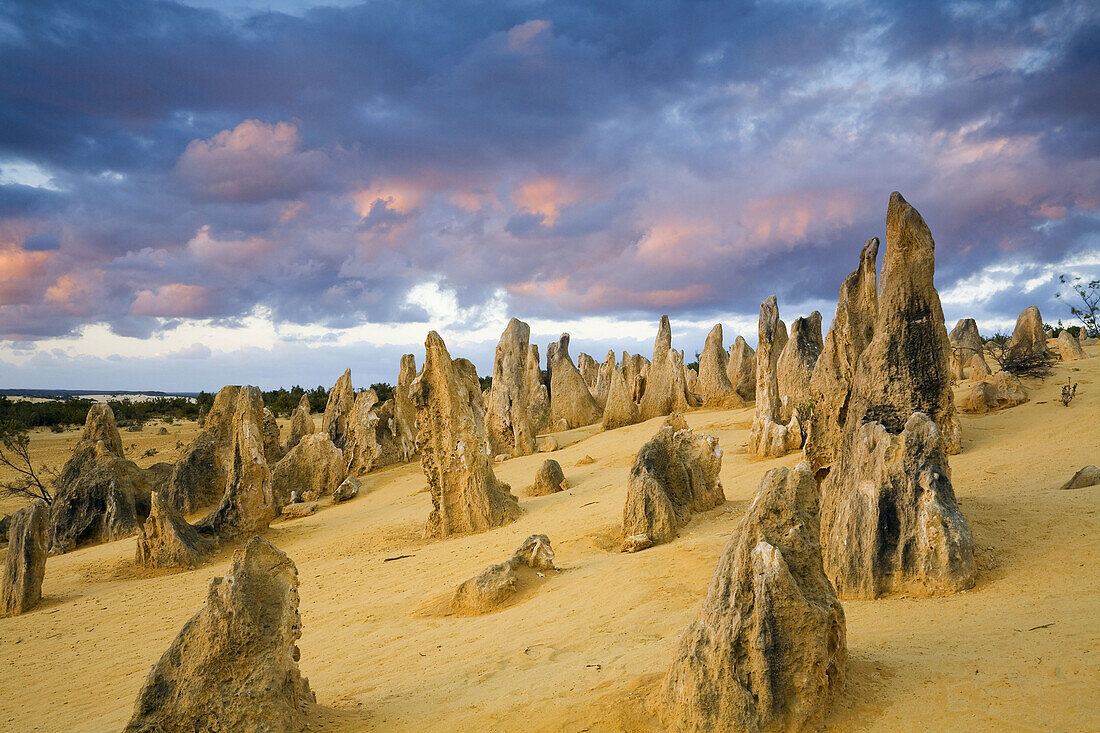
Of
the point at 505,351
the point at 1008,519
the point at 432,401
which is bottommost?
the point at 1008,519

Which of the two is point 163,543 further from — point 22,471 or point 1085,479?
point 1085,479

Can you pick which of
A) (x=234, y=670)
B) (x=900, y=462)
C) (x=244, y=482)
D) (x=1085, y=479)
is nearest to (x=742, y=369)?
(x=1085, y=479)

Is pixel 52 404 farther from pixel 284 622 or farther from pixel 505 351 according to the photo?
pixel 284 622

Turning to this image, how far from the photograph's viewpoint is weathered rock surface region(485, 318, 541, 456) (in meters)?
22.4

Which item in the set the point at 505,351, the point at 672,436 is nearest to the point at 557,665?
the point at 672,436

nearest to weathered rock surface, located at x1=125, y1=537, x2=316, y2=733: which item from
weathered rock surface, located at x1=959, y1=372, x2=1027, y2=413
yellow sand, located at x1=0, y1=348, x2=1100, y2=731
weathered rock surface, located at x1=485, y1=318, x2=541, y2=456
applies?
yellow sand, located at x1=0, y1=348, x2=1100, y2=731

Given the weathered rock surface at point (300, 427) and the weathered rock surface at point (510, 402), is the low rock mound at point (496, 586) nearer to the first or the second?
the weathered rock surface at point (510, 402)

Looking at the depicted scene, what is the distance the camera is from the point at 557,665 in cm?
525

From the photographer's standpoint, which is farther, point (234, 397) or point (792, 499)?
point (234, 397)

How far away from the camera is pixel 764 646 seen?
3.81 m

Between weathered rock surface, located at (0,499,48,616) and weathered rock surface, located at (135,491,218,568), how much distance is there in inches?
73.7

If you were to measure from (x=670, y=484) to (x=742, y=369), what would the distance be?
741 inches

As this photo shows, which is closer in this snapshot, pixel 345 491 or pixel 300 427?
pixel 345 491

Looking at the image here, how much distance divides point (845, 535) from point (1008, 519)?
213cm
